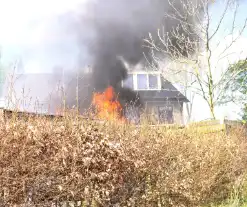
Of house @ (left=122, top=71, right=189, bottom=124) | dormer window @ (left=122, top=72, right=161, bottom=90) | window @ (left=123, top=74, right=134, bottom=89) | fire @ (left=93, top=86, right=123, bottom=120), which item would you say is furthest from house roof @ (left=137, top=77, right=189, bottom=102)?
fire @ (left=93, top=86, right=123, bottom=120)

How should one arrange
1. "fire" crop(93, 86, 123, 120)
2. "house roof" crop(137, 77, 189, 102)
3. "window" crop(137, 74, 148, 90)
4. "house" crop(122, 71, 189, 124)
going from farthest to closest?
"house roof" crop(137, 77, 189, 102) < "window" crop(137, 74, 148, 90) < "house" crop(122, 71, 189, 124) < "fire" crop(93, 86, 123, 120)

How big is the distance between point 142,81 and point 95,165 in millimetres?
24135

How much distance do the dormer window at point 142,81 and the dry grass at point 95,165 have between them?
1753cm

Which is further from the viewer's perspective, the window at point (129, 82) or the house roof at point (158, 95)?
the house roof at point (158, 95)

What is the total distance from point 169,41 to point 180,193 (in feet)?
38.9

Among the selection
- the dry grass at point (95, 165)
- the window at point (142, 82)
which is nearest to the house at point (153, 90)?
the window at point (142, 82)

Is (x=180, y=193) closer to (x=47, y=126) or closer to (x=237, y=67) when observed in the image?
(x=47, y=126)

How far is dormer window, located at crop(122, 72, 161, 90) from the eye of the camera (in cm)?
2469

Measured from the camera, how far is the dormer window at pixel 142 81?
2469 cm

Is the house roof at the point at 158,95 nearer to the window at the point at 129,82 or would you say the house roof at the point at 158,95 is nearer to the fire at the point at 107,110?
the window at the point at 129,82

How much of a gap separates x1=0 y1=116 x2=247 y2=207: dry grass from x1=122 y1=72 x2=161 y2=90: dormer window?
1753 centimetres

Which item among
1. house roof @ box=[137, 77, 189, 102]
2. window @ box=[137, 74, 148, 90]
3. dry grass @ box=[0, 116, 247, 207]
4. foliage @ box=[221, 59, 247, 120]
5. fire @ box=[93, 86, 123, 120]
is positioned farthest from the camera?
house roof @ box=[137, 77, 189, 102]

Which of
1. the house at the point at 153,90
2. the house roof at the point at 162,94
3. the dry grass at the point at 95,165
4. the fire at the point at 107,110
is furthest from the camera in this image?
the house roof at the point at 162,94

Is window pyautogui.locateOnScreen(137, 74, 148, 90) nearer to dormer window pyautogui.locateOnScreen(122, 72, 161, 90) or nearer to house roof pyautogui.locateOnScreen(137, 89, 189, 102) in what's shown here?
dormer window pyautogui.locateOnScreen(122, 72, 161, 90)
